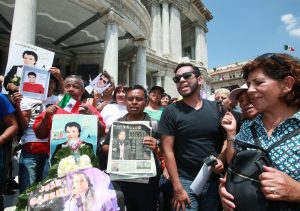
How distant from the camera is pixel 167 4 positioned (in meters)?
29.5

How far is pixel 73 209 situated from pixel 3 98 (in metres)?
1.74

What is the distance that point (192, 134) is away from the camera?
8.89ft

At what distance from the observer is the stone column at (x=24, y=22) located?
812 centimetres

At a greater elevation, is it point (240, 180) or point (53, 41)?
point (53, 41)

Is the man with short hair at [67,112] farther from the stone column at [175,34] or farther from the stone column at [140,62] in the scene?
the stone column at [175,34]

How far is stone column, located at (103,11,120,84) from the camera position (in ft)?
40.3

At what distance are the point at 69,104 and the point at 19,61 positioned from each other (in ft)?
3.93

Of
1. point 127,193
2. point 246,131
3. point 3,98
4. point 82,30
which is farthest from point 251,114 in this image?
point 82,30

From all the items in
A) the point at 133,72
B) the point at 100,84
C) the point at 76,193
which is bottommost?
the point at 76,193

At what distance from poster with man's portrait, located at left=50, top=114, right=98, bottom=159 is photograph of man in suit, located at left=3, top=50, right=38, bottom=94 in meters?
1.25

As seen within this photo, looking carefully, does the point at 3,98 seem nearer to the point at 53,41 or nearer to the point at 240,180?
the point at 240,180

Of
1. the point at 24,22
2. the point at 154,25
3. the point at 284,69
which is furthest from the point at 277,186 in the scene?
the point at 154,25

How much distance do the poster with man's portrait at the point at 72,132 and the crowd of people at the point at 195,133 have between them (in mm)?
33

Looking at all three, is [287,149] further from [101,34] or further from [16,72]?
[101,34]
